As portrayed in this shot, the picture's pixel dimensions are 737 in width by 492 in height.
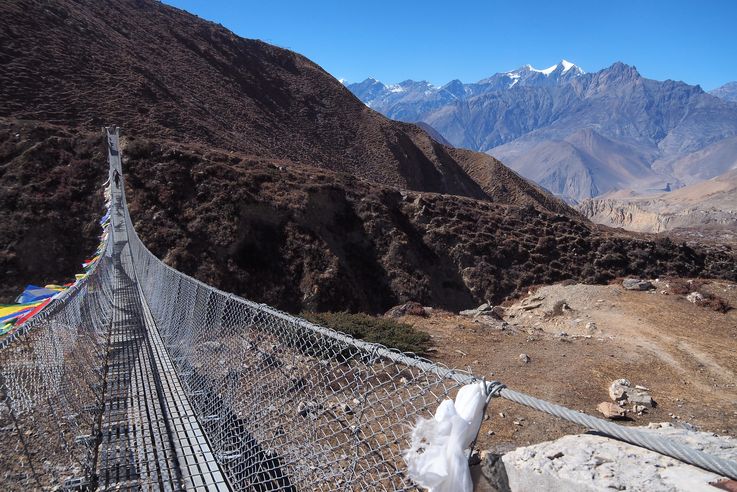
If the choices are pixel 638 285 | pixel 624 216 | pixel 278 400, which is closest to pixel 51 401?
pixel 278 400

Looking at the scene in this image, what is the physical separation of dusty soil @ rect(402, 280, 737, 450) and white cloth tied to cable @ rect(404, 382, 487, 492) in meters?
3.89

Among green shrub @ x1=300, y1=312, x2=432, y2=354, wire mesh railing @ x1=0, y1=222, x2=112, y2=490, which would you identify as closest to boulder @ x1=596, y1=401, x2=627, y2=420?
green shrub @ x1=300, y1=312, x2=432, y2=354

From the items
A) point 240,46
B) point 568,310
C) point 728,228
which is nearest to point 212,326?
point 568,310

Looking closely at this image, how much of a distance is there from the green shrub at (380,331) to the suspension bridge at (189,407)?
1.64 metres

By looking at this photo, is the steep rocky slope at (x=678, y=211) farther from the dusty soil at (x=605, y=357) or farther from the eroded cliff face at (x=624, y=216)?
the dusty soil at (x=605, y=357)

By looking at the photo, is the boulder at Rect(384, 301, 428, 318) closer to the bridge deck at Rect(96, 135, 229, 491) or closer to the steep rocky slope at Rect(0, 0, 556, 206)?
the bridge deck at Rect(96, 135, 229, 491)

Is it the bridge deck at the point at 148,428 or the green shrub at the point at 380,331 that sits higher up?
the bridge deck at the point at 148,428

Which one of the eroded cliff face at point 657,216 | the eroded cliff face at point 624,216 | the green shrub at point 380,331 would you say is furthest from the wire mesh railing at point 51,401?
the eroded cliff face at point 624,216

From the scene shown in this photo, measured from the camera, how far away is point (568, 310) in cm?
1316

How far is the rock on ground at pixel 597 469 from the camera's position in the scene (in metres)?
1.38

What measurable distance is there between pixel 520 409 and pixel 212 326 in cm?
410

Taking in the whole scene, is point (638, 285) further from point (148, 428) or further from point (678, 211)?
point (678, 211)

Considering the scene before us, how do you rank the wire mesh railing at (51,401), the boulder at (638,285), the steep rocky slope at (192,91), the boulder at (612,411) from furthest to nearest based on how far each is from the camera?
1. the steep rocky slope at (192,91)
2. the boulder at (638,285)
3. the boulder at (612,411)
4. the wire mesh railing at (51,401)

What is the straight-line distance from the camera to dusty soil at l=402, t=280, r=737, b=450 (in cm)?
606
